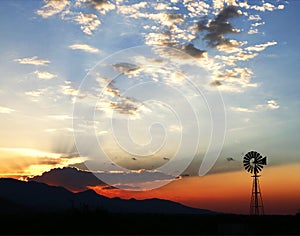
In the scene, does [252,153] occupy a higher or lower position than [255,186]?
higher

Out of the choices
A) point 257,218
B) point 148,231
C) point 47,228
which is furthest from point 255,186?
point 47,228

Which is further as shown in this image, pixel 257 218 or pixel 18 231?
pixel 257 218

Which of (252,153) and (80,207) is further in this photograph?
(252,153)

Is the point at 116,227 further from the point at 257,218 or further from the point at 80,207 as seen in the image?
the point at 257,218

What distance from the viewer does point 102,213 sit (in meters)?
60.4

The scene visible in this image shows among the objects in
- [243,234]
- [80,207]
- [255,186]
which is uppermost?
[255,186]

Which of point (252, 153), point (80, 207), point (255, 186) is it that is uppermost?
point (252, 153)

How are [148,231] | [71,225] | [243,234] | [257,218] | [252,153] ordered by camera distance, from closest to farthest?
[243,234], [148,231], [71,225], [257,218], [252,153]

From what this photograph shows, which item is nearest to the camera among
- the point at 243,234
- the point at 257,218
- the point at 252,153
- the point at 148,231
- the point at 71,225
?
the point at 243,234

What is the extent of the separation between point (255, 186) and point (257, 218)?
5319mm

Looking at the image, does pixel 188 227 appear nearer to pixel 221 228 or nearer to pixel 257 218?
pixel 221 228


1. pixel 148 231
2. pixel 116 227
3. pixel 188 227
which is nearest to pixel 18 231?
pixel 116 227

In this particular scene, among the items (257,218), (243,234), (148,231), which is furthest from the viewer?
(257,218)

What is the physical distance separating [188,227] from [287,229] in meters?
13.0
